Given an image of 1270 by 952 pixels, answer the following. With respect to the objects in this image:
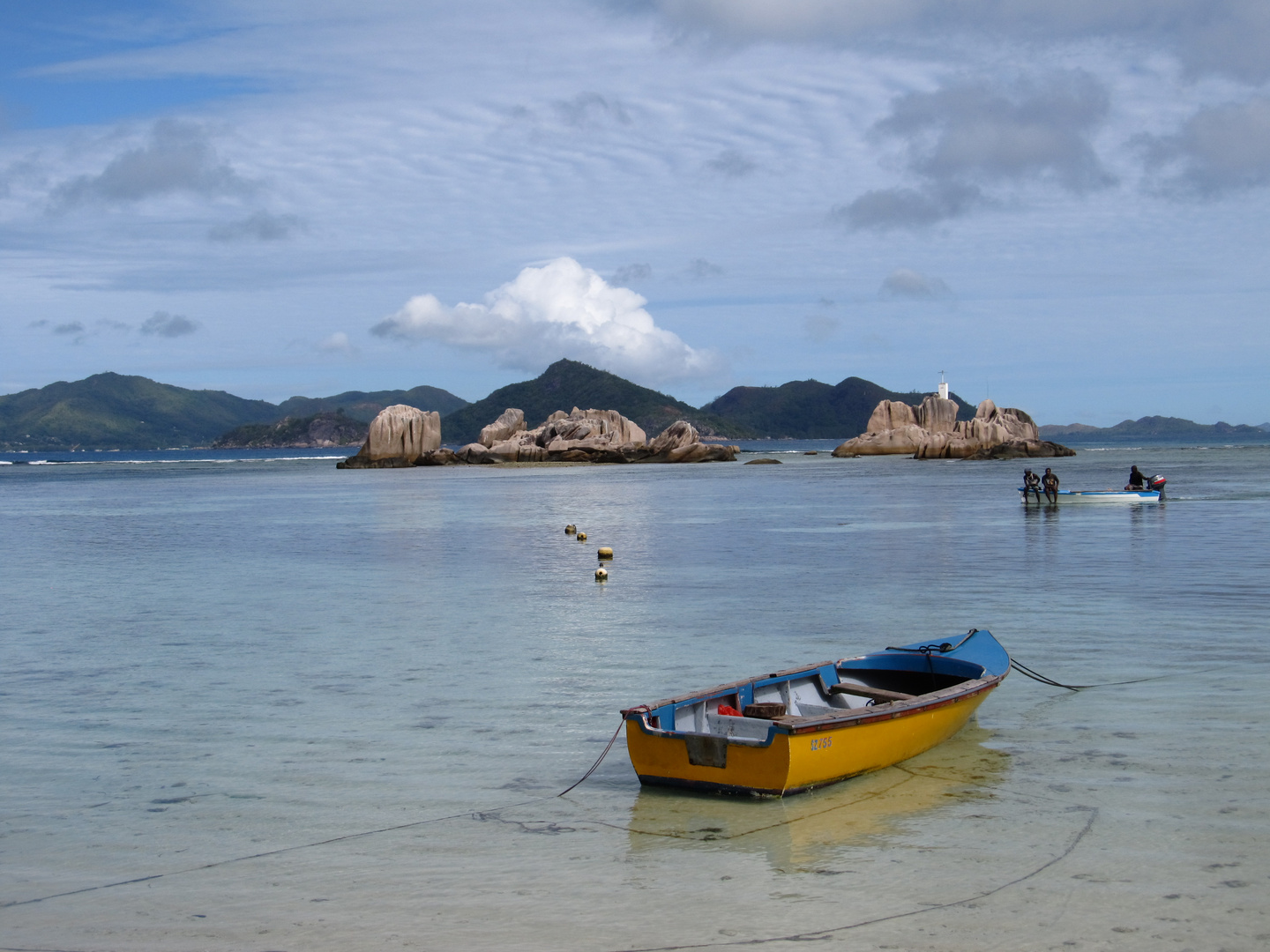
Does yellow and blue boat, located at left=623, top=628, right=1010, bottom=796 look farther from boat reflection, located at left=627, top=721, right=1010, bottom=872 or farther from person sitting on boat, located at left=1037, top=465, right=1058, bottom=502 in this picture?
person sitting on boat, located at left=1037, top=465, right=1058, bottom=502

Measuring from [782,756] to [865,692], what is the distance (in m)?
2.96

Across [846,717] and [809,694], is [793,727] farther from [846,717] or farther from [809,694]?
[809,694]

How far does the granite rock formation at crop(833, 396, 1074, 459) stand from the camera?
142750 millimetres

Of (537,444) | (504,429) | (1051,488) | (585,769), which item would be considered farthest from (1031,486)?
(504,429)

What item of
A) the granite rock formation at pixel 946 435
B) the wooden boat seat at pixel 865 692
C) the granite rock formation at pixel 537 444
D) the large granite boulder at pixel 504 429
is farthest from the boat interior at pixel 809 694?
the large granite boulder at pixel 504 429

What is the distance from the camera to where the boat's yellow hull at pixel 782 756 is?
10.5 metres

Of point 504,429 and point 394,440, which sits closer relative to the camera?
point 394,440

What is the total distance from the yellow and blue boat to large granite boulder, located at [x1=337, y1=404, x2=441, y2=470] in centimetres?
13423

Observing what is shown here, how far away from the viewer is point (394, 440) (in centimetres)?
14425

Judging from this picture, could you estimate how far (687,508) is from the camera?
58062mm

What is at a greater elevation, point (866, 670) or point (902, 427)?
point (902, 427)

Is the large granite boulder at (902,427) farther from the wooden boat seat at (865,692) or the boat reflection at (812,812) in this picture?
the boat reflection at (812,812)

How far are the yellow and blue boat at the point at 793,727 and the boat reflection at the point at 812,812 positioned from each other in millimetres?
140

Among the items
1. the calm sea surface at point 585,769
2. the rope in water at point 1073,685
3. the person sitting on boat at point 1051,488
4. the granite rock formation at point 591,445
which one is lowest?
the calm sea surface at point 585,769
